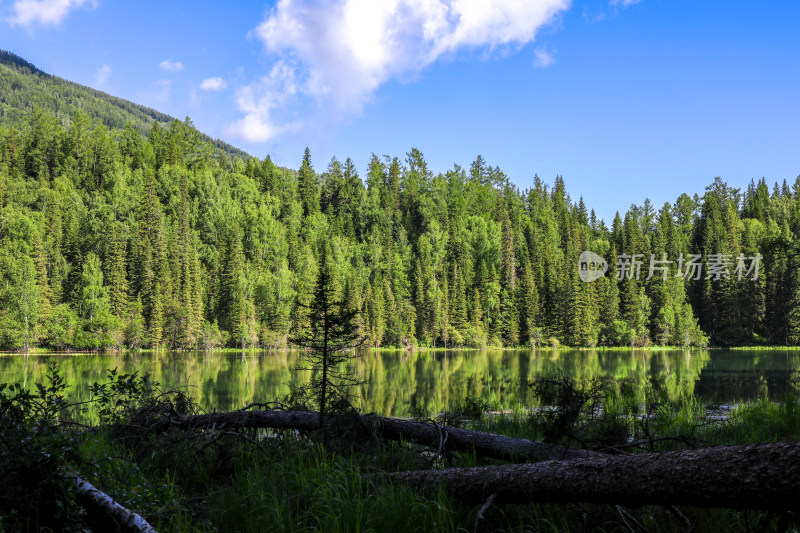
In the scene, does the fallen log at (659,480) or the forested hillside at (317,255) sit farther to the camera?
the forested hillside at (317,255)

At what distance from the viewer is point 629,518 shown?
11.0 feet

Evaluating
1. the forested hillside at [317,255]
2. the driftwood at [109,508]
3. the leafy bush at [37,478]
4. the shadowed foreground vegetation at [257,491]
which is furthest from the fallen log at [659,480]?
the forested hillside at [317,255]

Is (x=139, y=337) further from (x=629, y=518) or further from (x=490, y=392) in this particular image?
(x=629, y=518)

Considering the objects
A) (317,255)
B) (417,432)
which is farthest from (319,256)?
(417,432)

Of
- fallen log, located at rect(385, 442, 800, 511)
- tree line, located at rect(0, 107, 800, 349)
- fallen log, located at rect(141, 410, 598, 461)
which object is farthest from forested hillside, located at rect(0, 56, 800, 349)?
fallen log, located at rect(385, 442, 800, 511)

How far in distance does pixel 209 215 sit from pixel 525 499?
3470 inches

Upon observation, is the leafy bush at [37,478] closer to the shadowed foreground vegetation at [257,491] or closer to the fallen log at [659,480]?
the shadowed foreground vegetation at [257,491]

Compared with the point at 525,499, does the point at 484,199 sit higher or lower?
higher

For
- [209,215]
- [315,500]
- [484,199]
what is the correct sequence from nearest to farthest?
1. [315,500]
2. [209,215]
3. [484,199]

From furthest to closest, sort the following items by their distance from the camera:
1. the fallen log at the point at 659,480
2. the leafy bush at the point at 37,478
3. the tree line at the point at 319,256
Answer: the tree line at the point at 319,256
the leafy bush at the point at 37,478
the fallen log at the point at 659,480

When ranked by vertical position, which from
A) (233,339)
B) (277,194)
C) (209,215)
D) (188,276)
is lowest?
(233,339)

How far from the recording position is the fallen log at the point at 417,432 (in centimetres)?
484

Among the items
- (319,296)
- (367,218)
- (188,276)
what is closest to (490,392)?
(319,296)

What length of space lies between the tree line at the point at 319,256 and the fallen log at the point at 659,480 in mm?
53275
